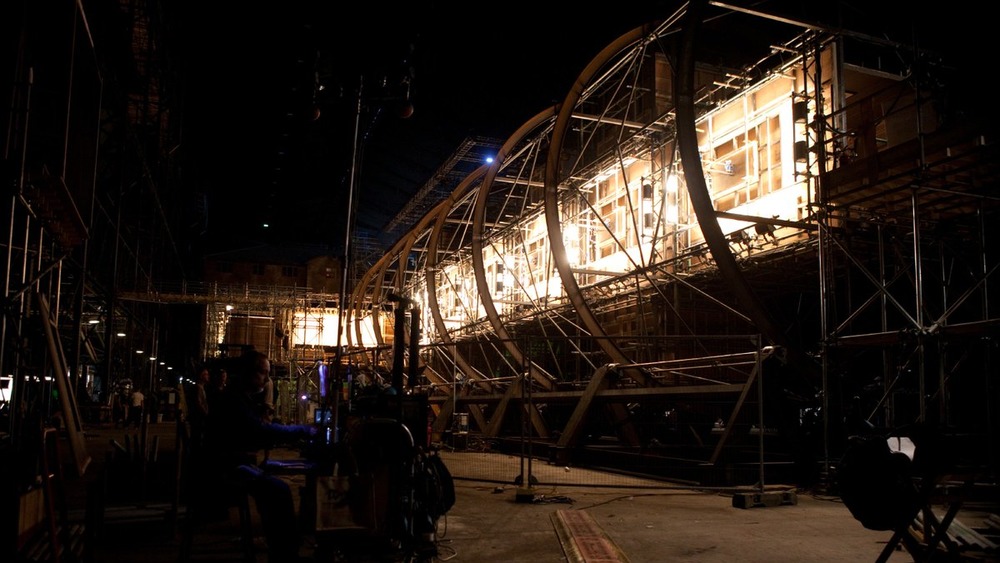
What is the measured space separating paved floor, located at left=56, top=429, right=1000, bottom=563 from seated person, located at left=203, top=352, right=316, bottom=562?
0.37 metres

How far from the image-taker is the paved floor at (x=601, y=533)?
6.27 m

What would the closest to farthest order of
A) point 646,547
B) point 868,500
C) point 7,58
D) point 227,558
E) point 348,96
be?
1. point 868,500
2. point 227,558
3. point 646,547
4. point 7,58
5. point 348,96

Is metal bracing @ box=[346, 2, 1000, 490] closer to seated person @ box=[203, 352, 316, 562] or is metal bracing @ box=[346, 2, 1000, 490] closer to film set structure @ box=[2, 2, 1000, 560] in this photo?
film set structure @ box=[2, 2, 1000, 560]

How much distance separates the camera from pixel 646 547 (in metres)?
6.68

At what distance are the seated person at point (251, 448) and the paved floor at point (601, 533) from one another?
1.22 feet

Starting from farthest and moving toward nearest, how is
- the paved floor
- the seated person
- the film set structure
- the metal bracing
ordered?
1. the metal bracing
2. the film set structure
3. the paved floor
4. the seated person

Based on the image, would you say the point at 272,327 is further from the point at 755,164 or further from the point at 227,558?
the point at 227,558

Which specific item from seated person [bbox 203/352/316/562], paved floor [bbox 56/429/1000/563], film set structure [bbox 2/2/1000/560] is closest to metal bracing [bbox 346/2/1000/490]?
film set structure [bbox 2/2/1000/560]

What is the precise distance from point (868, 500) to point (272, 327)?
39.8 m

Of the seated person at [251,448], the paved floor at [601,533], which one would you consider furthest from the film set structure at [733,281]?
the seated person at [251,448]

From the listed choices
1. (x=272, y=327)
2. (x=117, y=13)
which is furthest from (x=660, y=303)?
(x=272, y=327)

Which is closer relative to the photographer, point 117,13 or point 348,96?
point 348,96

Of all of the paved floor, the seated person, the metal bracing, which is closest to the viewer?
the seated person

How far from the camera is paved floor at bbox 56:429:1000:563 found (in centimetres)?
627
